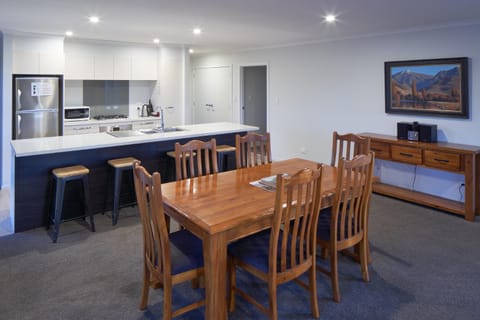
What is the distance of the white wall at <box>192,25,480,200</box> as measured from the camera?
14.5ft

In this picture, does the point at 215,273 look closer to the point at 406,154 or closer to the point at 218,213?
the point at 218,213

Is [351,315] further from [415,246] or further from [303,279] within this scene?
[415,246]

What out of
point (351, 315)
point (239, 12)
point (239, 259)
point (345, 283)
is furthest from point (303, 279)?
point (239, 12)

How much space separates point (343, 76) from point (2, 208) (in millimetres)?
5089

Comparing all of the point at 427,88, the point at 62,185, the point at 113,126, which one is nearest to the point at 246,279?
the point at 62,185

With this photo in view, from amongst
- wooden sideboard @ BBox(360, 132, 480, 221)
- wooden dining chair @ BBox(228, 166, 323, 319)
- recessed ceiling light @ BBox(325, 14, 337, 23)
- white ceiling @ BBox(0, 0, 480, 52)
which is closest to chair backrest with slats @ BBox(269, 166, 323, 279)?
wooden dining chair @ BBox(228, 166, 323, 319)

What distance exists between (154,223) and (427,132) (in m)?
3.78

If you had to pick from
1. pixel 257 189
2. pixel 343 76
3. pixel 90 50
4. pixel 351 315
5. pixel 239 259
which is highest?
pixel 90 50

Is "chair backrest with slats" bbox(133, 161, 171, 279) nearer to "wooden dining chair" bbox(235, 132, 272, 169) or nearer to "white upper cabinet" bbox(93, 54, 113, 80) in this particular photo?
"wooden dining chair" bbox(235, 132, 272, 169)

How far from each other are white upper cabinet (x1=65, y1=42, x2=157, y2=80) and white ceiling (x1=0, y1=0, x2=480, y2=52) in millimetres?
616

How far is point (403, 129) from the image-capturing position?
4.70 metres

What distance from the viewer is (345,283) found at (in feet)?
9.02

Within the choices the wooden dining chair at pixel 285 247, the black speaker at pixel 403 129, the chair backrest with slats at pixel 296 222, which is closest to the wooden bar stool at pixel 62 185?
the wooden dining chair at pixel 285 247

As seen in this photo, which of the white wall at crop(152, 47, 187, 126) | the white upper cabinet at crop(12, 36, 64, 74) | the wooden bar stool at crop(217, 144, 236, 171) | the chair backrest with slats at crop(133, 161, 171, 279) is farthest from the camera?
the white wall at crop(152, 47, 187, 126)
